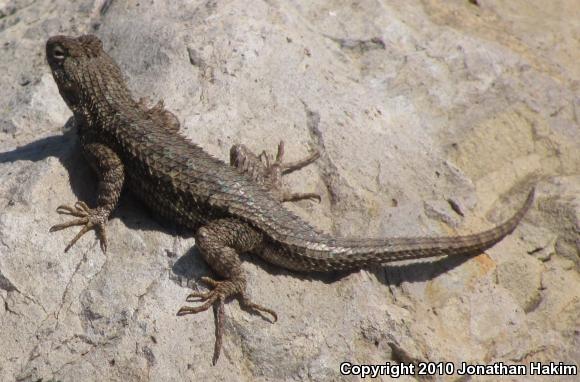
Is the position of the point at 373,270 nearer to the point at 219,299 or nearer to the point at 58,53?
the point at 219,299

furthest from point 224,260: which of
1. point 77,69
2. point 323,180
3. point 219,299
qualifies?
point 77,69

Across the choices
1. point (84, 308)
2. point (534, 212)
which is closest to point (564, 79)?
point (534, 212)

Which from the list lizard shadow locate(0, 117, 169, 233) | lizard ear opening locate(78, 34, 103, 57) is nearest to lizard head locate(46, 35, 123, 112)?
lizard ear opening locate(78, 34, 103, 57)

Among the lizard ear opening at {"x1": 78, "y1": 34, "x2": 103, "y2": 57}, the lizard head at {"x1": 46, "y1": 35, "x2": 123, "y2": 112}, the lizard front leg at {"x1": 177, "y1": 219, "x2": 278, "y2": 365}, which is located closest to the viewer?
the lizard front leg at {"x1": 177, "y1": 219, "x2": 278, "y2": 365}

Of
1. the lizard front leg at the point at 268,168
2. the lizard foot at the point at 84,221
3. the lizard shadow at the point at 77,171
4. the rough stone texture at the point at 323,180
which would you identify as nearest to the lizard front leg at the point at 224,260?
the rough stone texture at the point at 323,180

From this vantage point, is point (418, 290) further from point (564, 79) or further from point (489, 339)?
point (564, 79)

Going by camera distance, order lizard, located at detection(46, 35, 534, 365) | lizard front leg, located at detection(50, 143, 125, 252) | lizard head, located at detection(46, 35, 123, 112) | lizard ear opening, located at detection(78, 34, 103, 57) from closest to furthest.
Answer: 1. lizard, located at detection(46, 35, 534, 365)
2. lizard front leg, located at detection(50, 143, 125, 252)
3. lizard head, located at detection(46, 35, 123, 112)
4. lizard ear opening, located at detection(78, 34, 103, 57)

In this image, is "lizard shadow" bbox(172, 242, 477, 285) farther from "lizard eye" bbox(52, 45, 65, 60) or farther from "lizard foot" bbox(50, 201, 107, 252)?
"lizard eye" bbox(52, 45, 65, 60)
